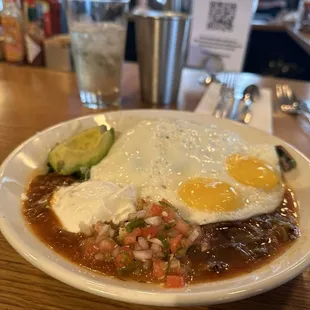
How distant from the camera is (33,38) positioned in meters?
2.71

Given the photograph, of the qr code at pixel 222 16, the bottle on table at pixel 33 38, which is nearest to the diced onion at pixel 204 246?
the bottle on table at pixel 33 38

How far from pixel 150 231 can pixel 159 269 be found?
4.3 inches

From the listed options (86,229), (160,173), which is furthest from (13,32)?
(86,229)

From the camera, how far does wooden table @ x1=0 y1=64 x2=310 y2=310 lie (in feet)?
3.09

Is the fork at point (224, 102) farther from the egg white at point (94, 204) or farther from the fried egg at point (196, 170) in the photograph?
the egg white at point (94, 204)

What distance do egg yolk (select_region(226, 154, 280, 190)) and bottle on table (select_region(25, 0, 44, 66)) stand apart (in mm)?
2000

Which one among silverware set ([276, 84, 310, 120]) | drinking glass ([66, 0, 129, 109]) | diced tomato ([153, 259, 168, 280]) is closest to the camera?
diced tomato ([153, 259, 168, 280])

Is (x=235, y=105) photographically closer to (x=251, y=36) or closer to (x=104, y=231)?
(x=104, y=231)

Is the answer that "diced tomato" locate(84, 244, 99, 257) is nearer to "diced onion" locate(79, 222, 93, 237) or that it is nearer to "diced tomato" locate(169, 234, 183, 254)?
"diced onion" locate(79, 222, 93, 237)

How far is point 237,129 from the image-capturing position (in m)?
1.63

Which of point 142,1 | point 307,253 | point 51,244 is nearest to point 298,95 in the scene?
point 307,253

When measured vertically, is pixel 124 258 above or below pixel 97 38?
below

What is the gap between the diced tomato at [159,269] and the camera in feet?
2.97

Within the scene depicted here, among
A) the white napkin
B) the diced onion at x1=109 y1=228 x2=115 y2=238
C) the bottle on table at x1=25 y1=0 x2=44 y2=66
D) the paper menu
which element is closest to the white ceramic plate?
the diced onion at x1=109 y1=228 x2=115 y2=238
